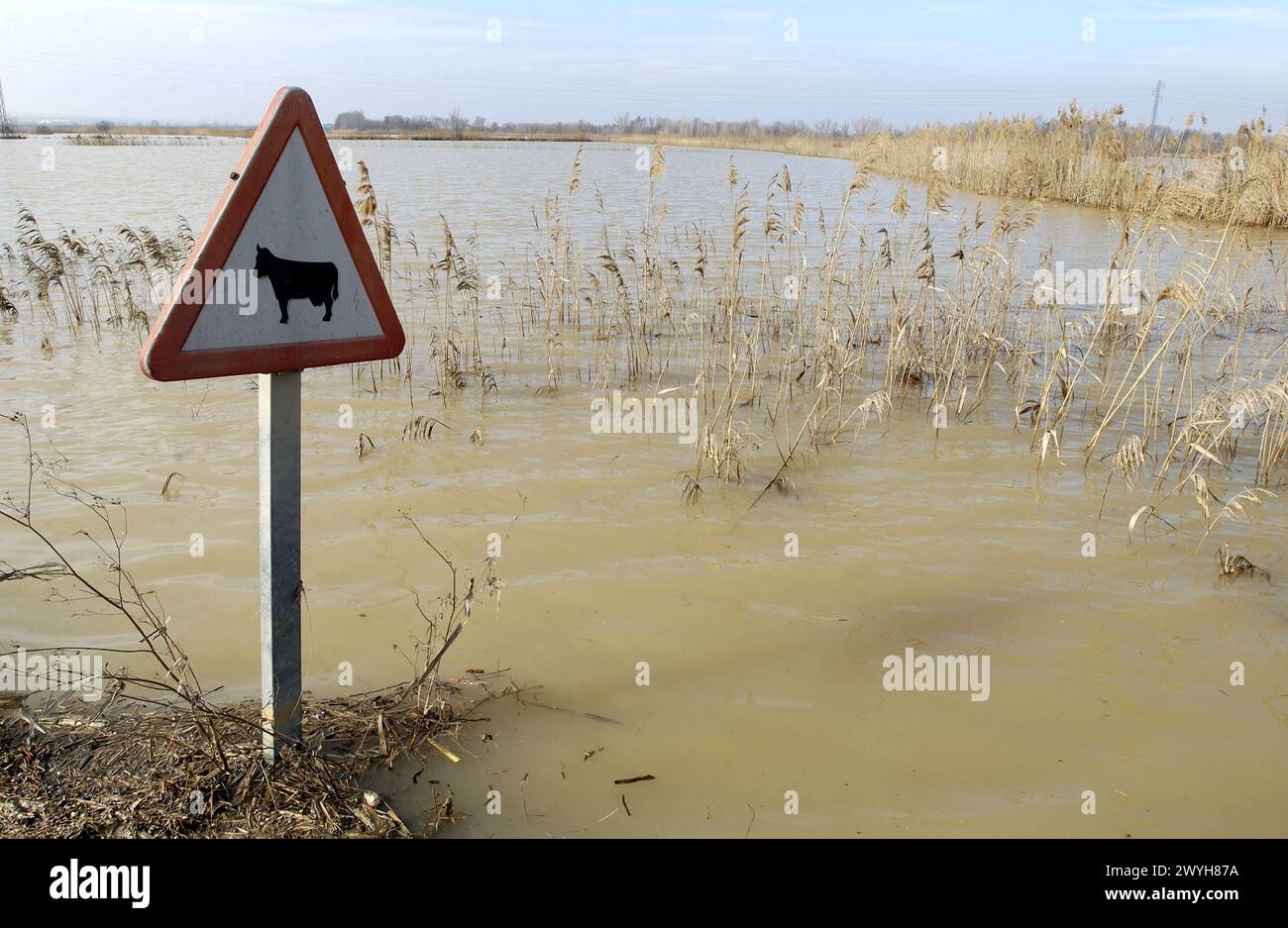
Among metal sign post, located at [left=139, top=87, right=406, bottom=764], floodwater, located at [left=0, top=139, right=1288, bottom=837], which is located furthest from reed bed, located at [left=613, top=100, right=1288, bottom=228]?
metal sign post, located at [left=139, top=87, right=406, bottom=764]

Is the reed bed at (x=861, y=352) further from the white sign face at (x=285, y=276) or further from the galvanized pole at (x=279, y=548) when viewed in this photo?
the white sign face at (x=285, y=276)

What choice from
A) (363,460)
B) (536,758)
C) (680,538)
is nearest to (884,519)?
(680,538)

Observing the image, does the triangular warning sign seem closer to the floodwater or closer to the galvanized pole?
the galvanized pole

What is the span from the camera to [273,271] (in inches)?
88.8

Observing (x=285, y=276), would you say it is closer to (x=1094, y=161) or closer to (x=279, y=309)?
(x=279, y=309)

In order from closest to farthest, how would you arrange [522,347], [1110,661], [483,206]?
[1110,661] → [522,347] → [483,206]

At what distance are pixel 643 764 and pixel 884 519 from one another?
2.70 meters

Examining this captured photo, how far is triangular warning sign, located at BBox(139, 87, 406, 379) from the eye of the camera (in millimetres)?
2188

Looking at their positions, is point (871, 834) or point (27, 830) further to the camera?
point (871, 834)

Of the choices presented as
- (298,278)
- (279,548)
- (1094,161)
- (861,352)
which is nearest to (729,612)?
(279,548)

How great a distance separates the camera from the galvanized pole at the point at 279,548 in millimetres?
2424

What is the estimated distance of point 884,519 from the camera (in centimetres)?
534

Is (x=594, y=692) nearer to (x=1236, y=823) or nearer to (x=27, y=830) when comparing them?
(x=27, y=830)

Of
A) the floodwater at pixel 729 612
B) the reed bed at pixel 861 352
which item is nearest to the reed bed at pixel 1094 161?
the reed bed at pixel 861 352
